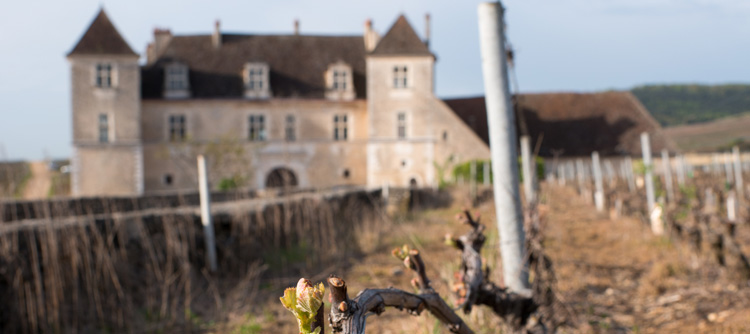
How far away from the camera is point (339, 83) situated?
3334cm

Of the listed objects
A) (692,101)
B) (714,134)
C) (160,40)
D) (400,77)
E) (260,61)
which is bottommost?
(714,134)

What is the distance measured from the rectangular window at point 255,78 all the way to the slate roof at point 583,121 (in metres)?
11.6

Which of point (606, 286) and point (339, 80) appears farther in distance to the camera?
point (339, 80)

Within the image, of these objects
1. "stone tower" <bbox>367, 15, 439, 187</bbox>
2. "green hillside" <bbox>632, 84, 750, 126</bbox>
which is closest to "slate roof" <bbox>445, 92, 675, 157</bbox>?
"stone tower" <bbox>367, 15, 439, 187</bbox>

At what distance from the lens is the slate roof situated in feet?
119

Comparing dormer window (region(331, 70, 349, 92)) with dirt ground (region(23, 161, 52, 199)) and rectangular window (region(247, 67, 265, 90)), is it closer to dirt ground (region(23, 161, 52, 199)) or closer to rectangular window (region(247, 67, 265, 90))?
rectangular window (region(247, 67, 265, 90))

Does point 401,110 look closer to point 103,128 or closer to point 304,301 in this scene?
point 103,128

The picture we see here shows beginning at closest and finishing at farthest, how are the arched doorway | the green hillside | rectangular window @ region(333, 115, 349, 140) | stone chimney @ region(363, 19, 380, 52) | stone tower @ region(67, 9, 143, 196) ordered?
1. stone tower @ region(67, 9, 143, 196)
2. the arched doorway
3. rectangular window @ region(333, 115, 349, 140)
4. stone chimney @ region(363, 19, 380, 52)
5. the green hillside

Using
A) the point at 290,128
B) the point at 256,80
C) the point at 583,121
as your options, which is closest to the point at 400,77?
the point at 290,128

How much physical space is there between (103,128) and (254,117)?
6.80 m

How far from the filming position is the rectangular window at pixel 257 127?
33.0m

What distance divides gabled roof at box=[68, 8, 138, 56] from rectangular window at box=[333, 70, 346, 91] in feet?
30.2

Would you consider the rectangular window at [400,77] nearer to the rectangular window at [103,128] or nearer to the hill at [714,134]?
the rectangular window at [103,128]

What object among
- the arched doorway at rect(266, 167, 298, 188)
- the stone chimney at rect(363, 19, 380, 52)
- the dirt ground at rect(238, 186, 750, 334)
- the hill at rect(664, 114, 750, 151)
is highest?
the stone chimney at rect(363, 19, 380, 52)
